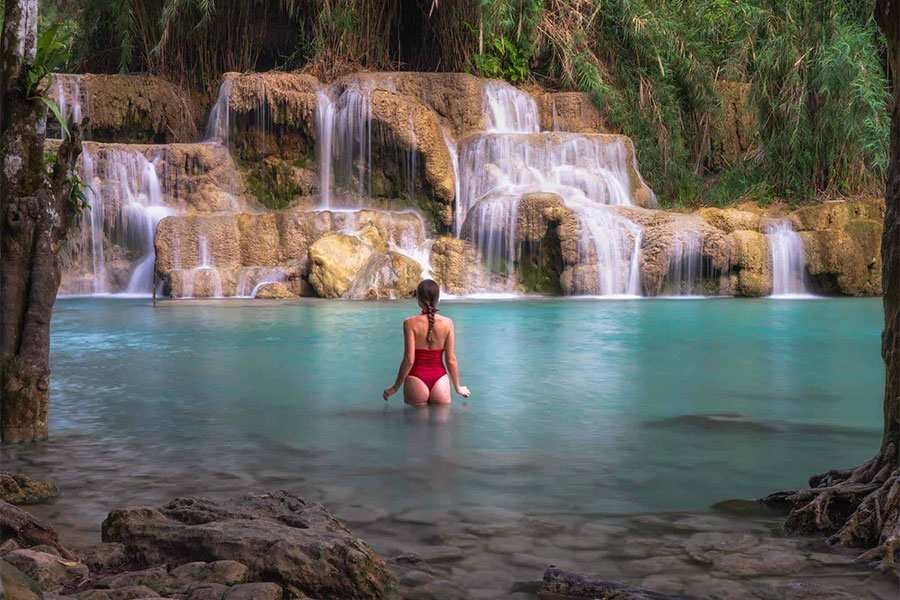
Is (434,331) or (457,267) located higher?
(457,267)

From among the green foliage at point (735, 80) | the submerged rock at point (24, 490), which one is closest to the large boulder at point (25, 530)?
the submerged rock at point (24, 490)

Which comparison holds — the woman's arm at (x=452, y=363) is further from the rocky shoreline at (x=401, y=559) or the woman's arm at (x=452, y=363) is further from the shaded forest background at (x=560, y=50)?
the shaded forest background at (x=560, y=50)

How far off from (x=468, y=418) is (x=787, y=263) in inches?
578

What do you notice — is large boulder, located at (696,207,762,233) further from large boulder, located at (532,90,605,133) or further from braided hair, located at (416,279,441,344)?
braided hair, located at (416,279,441,344)

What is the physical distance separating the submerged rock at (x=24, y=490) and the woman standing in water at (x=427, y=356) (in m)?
2.39

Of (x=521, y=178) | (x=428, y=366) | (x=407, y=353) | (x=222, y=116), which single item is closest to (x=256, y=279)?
(x=222, y=116)

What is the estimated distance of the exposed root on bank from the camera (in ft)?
10.5

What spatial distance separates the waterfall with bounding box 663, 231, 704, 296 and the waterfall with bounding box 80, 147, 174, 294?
1112 centimetres

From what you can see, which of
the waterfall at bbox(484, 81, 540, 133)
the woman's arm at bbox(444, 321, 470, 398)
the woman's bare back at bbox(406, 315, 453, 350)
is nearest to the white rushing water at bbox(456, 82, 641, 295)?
the waterfall at bbox(484, 81, 540, 133)

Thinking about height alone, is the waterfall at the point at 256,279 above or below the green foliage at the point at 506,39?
below

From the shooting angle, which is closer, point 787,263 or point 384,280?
point 384,280

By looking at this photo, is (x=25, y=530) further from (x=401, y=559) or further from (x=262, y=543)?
(x=401, y=559)

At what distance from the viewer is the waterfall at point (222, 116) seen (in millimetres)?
22047

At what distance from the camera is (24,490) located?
4027mm
